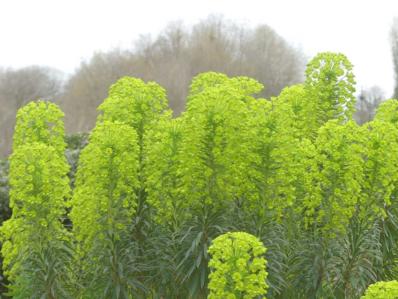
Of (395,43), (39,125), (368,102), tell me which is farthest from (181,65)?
(39,125)

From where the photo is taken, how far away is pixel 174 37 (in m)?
44.2

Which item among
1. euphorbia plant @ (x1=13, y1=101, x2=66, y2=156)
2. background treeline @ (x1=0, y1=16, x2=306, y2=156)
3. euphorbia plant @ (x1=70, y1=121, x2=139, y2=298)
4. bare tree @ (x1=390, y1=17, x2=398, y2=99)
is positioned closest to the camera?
euphorbia plant @ (x1=70, y1=121, x2=139, y2=298)

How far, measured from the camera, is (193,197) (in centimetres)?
704

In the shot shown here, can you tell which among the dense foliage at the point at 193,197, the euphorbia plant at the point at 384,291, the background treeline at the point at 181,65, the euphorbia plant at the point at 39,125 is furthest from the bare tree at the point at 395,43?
the euphorbia plant at the point at 384,291

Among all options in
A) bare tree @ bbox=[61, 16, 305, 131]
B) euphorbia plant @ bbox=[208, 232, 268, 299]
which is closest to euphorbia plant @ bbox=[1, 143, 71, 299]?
euphorbia plant @ bbox=[208, 232, 268, 299]

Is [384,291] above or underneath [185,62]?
underneath

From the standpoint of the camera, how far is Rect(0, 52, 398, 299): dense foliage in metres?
6.90

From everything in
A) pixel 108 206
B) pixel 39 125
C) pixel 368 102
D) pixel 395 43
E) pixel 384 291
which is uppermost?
pixel 395 43

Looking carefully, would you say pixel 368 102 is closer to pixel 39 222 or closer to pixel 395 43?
pixel 395 43

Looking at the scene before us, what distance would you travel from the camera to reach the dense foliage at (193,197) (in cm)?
690

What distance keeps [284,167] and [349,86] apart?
6.53 feet

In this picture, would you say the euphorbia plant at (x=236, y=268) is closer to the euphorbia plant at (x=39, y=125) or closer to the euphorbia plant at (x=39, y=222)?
the euphorbia plant at (x=39, y=222)

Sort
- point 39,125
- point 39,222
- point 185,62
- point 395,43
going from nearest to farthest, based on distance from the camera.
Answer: point 39,222 → point 39,125 → point 185,62 → point 395,43

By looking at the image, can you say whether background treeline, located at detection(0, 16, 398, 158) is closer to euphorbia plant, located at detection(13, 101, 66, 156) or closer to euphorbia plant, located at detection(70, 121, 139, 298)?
euphorbia plant, located at detection(13, 101, 66, 156)
